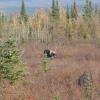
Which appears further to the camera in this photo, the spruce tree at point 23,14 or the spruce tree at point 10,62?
the spruce tree at point 23,14

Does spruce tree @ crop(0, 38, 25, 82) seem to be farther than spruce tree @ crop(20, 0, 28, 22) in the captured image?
No

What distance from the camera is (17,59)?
13.3m

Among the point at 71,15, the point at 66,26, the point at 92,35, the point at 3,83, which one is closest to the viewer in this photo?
the point at 3,83

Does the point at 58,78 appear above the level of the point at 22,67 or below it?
below

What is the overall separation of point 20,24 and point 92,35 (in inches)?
1227

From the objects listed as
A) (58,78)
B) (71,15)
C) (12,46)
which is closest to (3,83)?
(12,46)

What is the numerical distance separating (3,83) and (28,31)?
95377 mm

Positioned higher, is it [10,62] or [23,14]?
[10,62]

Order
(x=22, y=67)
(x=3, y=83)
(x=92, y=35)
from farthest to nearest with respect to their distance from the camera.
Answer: (x=92, y=35)
(x=22, y=67)
(x=3, y=83)

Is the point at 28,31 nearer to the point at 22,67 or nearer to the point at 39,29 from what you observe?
the point at 39,29

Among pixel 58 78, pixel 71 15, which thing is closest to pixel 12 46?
pixel 58 78

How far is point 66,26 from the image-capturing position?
92.2m

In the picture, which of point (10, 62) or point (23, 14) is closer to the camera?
point (10, 62)

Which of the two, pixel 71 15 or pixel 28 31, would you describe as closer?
pixel 71 15
